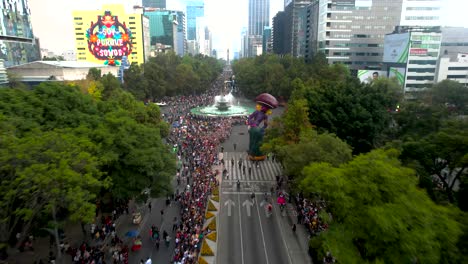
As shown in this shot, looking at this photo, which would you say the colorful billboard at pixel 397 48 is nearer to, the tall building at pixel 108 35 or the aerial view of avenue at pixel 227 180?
the aerial view of avenue at pixel 227 180

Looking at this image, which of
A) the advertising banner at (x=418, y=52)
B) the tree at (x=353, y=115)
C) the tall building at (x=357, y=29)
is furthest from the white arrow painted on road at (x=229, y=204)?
the tall building at (x=357, y=29)

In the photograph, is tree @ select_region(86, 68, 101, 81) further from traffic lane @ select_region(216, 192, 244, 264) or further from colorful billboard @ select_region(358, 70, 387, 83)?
colorful billboard @ select_region(358, 70, 387, 83)

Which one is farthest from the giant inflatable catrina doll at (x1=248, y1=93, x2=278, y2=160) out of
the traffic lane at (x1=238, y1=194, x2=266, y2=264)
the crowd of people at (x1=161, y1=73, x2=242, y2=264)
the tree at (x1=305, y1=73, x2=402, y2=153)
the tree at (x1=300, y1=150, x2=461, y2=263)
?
the tree at (x1=300, y1=150, x2=461, y2=263)

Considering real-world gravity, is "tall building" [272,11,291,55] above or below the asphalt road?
above

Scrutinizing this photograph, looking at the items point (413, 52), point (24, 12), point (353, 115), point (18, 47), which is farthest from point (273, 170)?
point (24, 12)

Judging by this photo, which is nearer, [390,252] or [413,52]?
[390,252]

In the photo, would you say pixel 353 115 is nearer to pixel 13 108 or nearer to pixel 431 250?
pixel 431 250
